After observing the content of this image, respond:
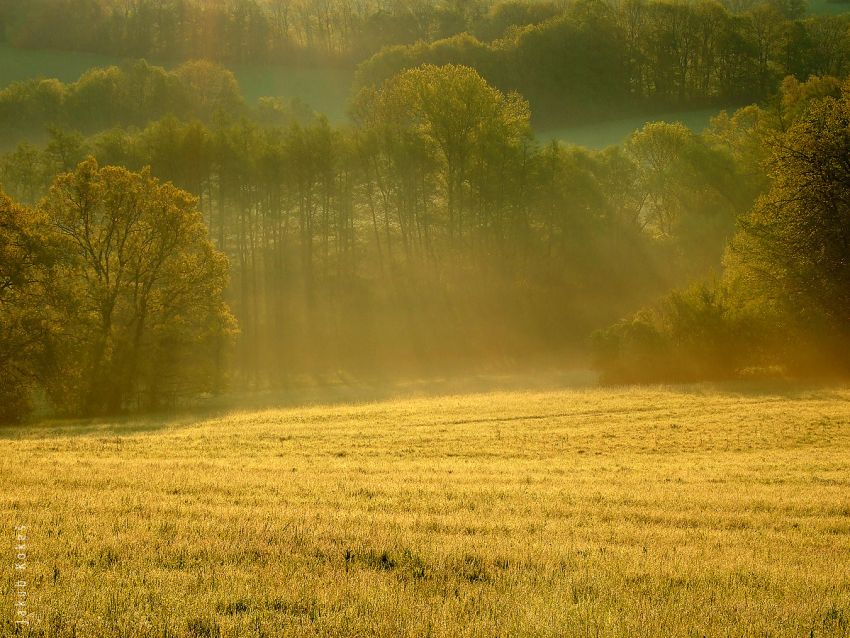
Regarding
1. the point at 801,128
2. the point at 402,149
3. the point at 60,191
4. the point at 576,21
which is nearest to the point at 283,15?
the point at 576,21

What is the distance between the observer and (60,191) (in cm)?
3950

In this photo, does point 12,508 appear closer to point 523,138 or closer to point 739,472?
point 739,472

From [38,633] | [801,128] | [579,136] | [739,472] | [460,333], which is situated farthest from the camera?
[579,136]

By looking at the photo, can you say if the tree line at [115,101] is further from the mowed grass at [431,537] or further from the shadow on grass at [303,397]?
the mowed grass at [431,537]

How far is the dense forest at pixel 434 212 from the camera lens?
3819 centimetres

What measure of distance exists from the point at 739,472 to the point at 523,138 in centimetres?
5146

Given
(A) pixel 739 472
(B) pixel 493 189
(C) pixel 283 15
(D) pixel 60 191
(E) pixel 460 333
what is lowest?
(A) pixel 739 472

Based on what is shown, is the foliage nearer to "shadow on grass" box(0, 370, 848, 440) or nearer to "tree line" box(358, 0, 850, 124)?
"shadow on grass" box(0, 370, 848, 440)

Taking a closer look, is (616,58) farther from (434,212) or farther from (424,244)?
(424,244)

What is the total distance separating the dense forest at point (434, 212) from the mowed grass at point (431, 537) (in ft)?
54.8

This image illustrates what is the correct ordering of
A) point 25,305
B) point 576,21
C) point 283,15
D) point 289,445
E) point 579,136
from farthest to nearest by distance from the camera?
1. point 283,15
2. point 576,21
3. point 579,136
4. point 25,305
5. point 289,445

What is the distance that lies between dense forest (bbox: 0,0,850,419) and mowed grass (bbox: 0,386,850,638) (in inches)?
657

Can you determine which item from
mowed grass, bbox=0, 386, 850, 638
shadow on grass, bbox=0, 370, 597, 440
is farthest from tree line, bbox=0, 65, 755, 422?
mowed grass, bbox=0, 386, 850, 638

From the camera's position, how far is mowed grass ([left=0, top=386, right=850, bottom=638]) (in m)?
6.81
